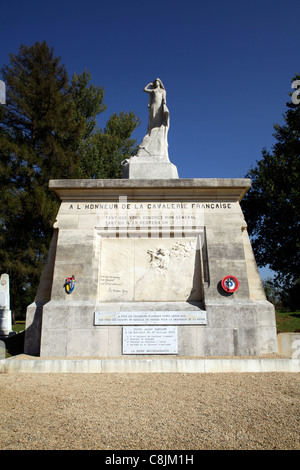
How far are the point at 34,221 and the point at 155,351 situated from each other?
49.9 ft

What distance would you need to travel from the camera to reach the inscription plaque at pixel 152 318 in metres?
7.08

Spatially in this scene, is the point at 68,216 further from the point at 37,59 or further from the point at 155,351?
the point at 37,59

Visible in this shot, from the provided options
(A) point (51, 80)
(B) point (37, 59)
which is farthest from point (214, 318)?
(B) point (37, 59)

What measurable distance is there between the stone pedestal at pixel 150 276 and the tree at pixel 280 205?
13.0 metres

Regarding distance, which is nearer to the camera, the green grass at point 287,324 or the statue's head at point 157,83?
the statue's head at point 157,83

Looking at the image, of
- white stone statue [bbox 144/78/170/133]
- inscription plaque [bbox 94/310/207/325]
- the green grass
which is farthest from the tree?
inscription plaque [bbox 94/310/207/325]

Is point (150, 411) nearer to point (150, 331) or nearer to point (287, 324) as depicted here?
point (150, 331)

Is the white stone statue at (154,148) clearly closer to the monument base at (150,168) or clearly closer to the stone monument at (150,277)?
the monument base at (150,168)

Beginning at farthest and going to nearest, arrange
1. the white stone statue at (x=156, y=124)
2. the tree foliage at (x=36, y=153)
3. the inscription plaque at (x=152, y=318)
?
the tree foliage at (x=36, y=153) < the white stone statue at (x=156, y=124) < the inscription plaque at (x=152, y=318)

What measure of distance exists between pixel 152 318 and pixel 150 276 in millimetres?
1159

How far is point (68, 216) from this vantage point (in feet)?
26.6

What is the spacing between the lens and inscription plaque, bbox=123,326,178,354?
22.7 feet

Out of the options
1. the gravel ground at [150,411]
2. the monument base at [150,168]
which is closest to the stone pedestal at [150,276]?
the monument base at [150,168]

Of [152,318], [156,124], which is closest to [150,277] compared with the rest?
[152,318]
